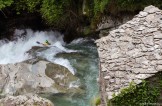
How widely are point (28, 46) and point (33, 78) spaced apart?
404 centimetres

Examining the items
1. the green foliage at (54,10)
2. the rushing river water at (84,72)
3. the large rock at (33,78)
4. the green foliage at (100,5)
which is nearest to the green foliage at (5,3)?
the green foliage at (54,10)

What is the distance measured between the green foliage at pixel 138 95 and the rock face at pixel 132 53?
11cm

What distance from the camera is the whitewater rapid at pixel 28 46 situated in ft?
54.0

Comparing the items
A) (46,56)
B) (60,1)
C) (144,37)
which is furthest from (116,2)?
(144,37)

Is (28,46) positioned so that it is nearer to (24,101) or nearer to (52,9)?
(52,9)

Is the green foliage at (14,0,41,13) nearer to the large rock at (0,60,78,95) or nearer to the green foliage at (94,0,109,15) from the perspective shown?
the green foliage at (94,0,109,15)

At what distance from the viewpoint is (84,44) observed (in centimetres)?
1761

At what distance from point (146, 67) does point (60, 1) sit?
31.3 ft

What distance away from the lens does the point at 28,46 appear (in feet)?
58.9

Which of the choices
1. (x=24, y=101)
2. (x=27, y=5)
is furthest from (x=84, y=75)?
(x=27, y=5)

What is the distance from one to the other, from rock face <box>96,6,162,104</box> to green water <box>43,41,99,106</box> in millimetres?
3946

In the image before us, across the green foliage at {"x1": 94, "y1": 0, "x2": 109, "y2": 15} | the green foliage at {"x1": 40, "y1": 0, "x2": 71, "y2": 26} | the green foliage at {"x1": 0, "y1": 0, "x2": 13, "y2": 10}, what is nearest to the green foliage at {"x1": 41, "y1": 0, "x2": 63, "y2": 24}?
the green foliage at {"x1": 40, "y1": 0, "x2": 71, "y2": 26}

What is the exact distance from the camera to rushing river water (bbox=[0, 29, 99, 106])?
13.2 m

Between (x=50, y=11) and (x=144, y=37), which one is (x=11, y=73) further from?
(x=144, y=37)
